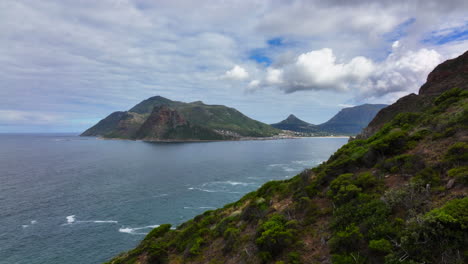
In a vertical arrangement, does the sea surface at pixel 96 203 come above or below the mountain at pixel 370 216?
below

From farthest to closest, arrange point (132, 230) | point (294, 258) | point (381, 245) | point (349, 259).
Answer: point (132, 230) < point (294, 258) < point (349, 259) < point (381, 245)

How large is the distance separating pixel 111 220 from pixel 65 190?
1464 inches

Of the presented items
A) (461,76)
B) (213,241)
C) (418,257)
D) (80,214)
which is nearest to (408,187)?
(418,257)

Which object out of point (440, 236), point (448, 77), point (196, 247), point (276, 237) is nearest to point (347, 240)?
point (440, 236)

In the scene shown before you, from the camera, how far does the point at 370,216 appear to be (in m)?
14.9

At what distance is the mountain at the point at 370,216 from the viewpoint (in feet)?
36.3

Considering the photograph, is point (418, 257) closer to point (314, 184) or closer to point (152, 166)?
point (314, 184)

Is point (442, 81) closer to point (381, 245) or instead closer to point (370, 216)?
point (370, 216)

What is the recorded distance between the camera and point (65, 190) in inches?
3196

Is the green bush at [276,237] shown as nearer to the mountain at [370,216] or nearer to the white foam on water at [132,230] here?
the mountain at [370,216]

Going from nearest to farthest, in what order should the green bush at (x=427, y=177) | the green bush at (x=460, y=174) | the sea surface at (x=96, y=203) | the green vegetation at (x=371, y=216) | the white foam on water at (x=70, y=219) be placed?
the green vegetation at (x=371, y=216) < the green bush at (x=460, y=174) < the green bush at (x=427, y=177) < the sea surface at (x=96, y=203) < the white foam on water at (x=70, y=219)

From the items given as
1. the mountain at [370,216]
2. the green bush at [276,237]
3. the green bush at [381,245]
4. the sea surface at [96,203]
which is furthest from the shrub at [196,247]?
the sea surface at [96,203]

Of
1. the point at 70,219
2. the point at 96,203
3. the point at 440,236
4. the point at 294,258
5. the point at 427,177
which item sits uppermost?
the point at 427,177

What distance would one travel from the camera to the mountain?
11.1 metres
